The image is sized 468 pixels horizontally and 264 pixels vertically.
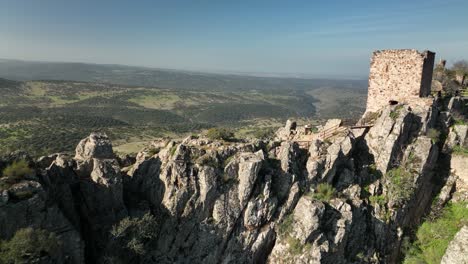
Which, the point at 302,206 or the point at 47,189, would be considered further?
the point at 302,206

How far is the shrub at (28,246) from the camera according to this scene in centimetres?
1627

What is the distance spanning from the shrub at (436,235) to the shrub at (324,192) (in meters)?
7.99

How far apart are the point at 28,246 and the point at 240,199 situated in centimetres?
1315

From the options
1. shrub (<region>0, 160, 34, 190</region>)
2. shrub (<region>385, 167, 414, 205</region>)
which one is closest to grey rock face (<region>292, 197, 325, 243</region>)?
shrub (<region>385, 167, 414, 205</region>)

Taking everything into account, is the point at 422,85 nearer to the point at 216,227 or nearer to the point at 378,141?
the point at 378,141

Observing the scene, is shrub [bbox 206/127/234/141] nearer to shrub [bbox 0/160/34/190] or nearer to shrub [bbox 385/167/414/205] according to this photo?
shrub [bbox 385/167/414/205]

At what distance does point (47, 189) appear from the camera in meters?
20.4

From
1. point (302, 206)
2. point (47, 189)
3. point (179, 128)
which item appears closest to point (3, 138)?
point (179, 128)

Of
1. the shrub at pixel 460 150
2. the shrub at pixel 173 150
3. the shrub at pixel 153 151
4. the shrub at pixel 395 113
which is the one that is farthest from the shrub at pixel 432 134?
the shrub at pixel 153 151

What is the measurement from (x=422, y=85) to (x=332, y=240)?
18.8 m

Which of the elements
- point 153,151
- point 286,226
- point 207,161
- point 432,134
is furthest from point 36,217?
point 432,134

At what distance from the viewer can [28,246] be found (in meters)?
16.7

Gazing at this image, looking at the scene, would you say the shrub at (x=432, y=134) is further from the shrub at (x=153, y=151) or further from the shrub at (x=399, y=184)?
the shrub at (x=153, y=151)

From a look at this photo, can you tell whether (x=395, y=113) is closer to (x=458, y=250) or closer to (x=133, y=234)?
(x=458, y=250)
